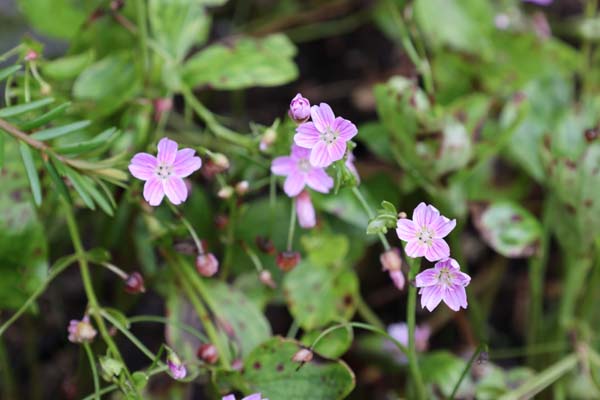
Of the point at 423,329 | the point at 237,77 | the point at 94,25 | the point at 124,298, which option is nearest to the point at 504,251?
the point at 423,329

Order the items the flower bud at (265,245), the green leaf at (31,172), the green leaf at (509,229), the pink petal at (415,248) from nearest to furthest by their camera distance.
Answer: the pink petal at (415,248), the green leaf at (31,172), the flower bud at (265,245), the green leaf at (509,229)

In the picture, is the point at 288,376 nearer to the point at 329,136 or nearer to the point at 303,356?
the point at 303,356

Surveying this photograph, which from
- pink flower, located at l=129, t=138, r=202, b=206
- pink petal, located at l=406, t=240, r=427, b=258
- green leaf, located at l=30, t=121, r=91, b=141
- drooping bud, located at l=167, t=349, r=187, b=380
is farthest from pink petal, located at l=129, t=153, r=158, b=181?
pink petal, located at l=406, t=240, r=427, b=258

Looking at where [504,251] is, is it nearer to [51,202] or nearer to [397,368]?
[397,368]

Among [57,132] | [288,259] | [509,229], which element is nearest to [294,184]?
[288,259]

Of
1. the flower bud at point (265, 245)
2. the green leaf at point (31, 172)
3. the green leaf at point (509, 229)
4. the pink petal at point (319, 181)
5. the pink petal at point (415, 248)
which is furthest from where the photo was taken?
the green leaf at point (509, 229)

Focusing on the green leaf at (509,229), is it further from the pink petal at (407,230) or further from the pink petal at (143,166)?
the pink petal at (143,166)

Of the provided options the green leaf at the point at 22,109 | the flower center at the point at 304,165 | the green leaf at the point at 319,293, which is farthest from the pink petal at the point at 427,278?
the green leaf at the point at 22,109
